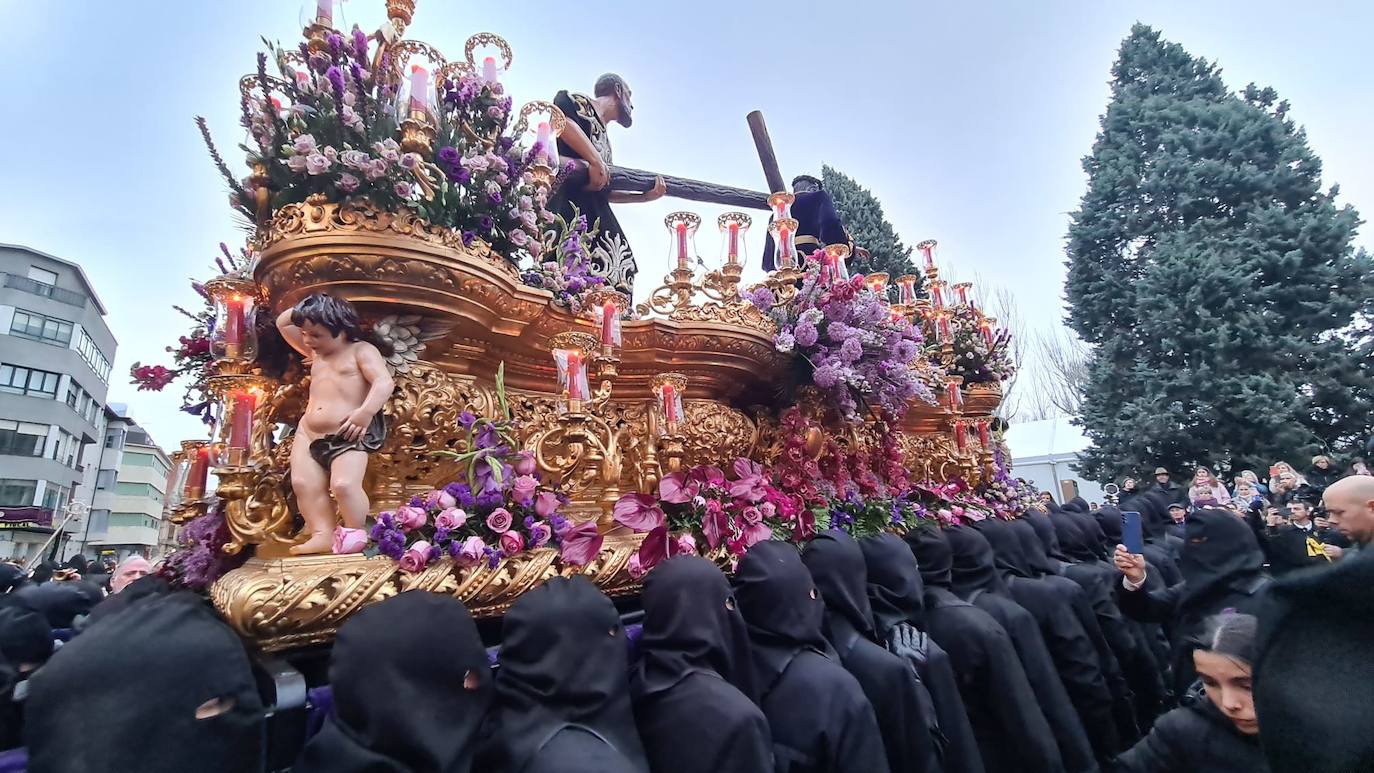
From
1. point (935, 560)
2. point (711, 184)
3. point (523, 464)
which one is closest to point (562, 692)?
point (523, 464)

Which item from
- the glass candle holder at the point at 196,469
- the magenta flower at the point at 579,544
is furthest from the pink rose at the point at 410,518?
the glass candle holder at the point at 196,469

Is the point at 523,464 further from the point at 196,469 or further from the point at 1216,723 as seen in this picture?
the point at 1216,723

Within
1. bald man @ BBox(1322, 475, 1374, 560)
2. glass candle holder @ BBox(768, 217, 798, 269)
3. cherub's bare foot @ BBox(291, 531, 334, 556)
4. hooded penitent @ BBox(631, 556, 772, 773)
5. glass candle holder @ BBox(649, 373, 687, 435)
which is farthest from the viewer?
glass candle holder @ BBox(768, 217, 798, 269)

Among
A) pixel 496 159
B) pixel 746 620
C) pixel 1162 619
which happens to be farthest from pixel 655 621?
pixel 1162 619

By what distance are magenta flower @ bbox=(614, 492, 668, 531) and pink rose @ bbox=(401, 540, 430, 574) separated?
102cm

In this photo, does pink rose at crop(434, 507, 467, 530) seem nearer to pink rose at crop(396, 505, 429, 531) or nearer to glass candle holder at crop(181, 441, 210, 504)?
pink rose at crop(396, 505, 429, 531)

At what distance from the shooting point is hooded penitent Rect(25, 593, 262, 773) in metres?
1.53

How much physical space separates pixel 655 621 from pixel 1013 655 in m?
2.21

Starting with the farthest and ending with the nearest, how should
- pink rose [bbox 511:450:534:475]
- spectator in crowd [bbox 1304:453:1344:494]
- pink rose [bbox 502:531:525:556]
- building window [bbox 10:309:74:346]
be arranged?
building window [bbox 10:309:74:346], spectator in crowd [bbox 1304:453:1344:494], pink rose [bbox 511:450:534:475], pink rose [bbox 502:531:525:556]

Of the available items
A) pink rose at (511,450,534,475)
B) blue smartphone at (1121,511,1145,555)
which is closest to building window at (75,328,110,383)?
pink rose at (511,450,534,475)

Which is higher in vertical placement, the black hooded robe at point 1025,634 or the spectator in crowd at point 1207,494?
the spectator in crowd at point 1207,494

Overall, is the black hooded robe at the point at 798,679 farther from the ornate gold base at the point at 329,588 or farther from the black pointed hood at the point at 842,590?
the ornate gold base at the point at 329,588

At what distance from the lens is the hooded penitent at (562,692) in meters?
1.94

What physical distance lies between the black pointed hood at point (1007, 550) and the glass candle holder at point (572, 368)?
3284mm
